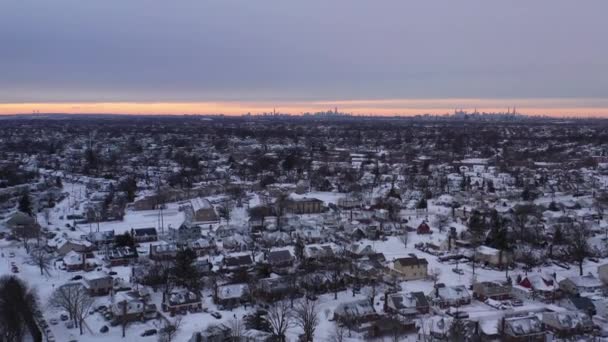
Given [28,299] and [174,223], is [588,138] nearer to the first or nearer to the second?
[174,223]

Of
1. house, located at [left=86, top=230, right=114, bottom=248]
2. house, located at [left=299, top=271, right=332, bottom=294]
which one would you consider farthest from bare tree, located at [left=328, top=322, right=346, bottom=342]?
house, located at [left=86, top=230, right=114, bottom=248]

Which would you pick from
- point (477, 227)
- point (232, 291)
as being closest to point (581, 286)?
point (477, 227)

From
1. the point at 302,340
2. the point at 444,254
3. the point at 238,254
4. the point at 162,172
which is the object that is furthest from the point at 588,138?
the point at 302,340

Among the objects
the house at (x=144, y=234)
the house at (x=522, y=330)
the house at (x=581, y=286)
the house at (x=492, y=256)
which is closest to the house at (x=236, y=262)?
the house at (x=144, y=234)

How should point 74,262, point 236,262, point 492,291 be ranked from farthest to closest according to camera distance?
point 74,262, point 236,262, point 492,291

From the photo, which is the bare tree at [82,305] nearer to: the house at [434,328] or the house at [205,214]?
the house at [434,328]

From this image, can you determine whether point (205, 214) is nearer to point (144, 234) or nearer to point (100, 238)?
point (144, 234)

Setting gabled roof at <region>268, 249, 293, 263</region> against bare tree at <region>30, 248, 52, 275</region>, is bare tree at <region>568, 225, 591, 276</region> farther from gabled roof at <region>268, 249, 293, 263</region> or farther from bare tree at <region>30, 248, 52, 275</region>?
bare tree at <region>30, 248, 52, 275</region>
